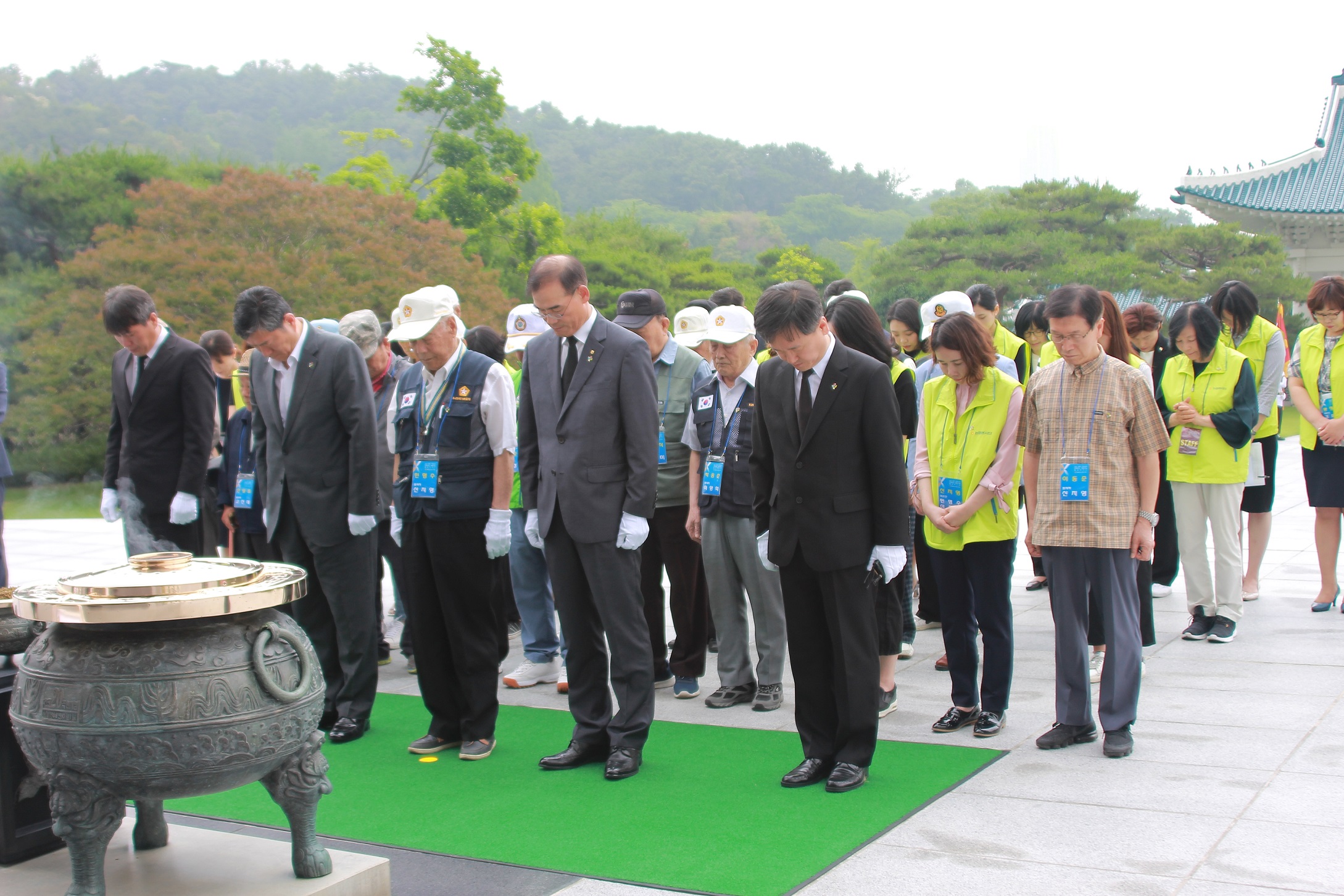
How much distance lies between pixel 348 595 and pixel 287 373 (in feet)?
3.31

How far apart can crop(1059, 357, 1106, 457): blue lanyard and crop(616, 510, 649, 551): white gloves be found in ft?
5.29

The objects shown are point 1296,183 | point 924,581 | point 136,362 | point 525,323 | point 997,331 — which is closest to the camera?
point 136,362

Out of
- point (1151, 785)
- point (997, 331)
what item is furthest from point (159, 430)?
point (1151, 785)

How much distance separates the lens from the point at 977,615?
4465 millimetres

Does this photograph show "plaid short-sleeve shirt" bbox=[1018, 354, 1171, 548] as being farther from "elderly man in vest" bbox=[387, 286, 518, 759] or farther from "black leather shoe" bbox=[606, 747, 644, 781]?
"elderly man in vest" bbox=[387, 286, 518, 759]

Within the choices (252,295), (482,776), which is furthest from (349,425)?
(482,776)

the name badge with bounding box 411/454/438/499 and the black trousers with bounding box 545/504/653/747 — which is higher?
the name badge with bounding box 411/454/438/499

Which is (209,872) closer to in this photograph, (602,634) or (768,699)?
(602,634)

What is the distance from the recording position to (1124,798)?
3668 millimetres

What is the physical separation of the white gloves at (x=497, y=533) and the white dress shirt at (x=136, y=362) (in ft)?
7.44

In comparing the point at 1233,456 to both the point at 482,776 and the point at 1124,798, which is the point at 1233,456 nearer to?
the point at 1124,798

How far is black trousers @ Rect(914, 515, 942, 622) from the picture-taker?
5750mm

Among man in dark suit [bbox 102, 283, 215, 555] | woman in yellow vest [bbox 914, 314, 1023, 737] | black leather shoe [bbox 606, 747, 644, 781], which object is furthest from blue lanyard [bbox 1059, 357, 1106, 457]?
man in dark suit [bbox 102, 283, 215, 555]

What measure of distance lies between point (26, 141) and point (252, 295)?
39271 millimetres
